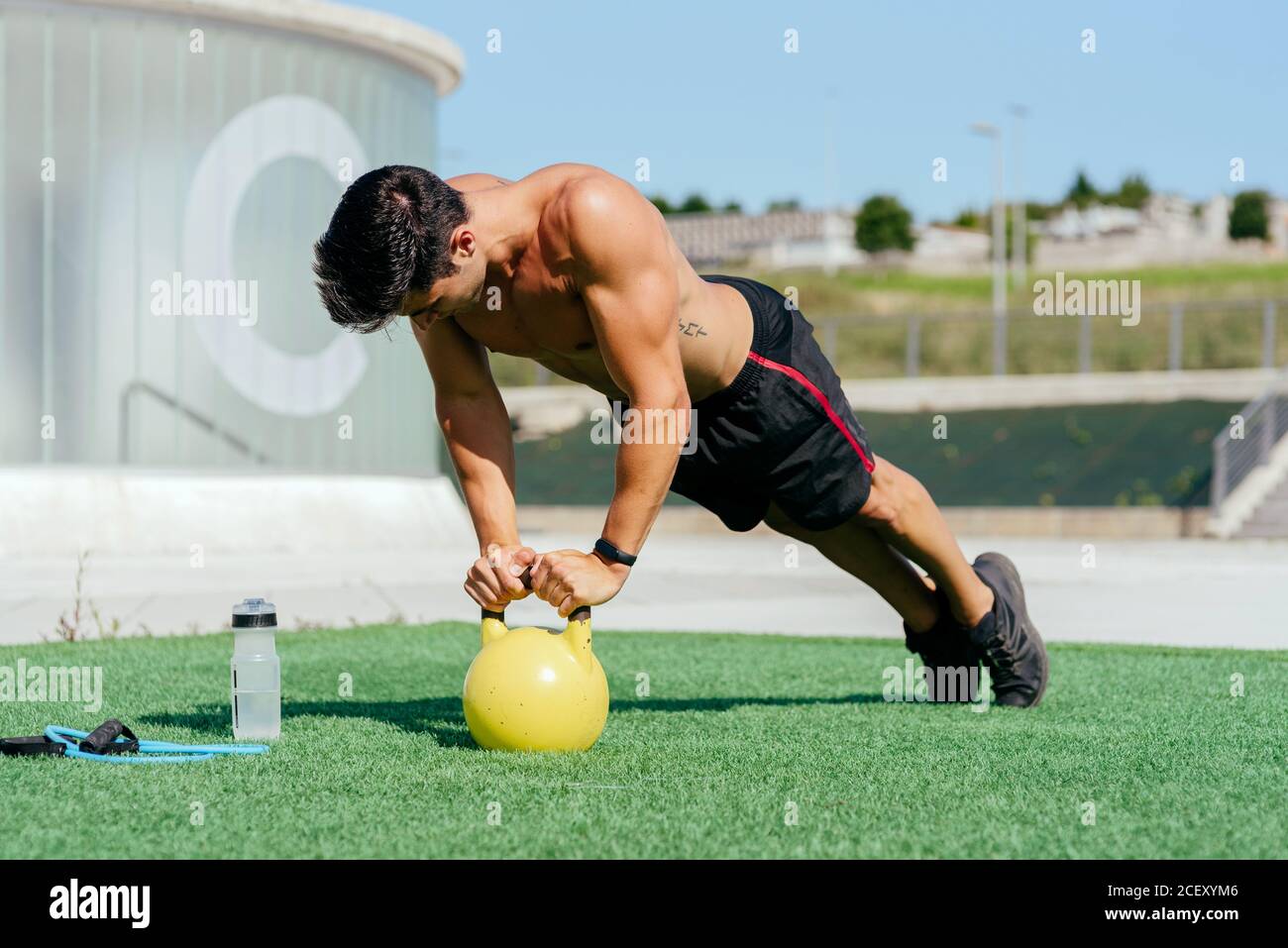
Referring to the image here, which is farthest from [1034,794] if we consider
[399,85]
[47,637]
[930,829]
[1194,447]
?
[1194,447]

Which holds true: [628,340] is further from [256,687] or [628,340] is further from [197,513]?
[197,513]

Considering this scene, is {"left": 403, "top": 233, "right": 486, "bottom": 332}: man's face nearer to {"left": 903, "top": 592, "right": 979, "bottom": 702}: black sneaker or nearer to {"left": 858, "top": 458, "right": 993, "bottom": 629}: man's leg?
{"left": 858, "top": 458, "right": 993, "bottom": 629}: man's leg

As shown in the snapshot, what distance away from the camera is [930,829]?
353 centimetres

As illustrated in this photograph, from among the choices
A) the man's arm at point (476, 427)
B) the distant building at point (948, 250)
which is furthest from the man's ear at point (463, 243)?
the distant building at point (948, 250)

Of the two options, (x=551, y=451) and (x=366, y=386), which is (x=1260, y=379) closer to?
(x=551, y=451)

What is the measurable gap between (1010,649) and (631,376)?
2.23 meters

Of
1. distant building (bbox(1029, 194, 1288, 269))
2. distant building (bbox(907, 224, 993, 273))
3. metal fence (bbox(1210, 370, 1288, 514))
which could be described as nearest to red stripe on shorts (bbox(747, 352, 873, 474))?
metal fence (bbox(1210, 370, 1288, 514))

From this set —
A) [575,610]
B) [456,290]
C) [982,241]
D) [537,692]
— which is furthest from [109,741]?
[982,241]

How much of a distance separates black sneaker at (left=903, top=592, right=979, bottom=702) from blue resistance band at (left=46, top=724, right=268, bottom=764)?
2.55 m

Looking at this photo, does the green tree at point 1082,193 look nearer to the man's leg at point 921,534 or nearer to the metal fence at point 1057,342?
the metal fence at point 1057,342

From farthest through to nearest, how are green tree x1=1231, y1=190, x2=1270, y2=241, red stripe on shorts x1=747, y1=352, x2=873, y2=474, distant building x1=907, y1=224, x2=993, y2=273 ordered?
green tree x1=1231, y1=190, x2=1270, y2=241 → distant building x1=907, y1=224, x2=993, y2=273 → red stripe on shorts x1=747, y1=352, x2=873, y2=474

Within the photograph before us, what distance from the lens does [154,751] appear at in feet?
14.6

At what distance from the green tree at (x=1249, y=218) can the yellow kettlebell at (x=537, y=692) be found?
→ 80949 mm

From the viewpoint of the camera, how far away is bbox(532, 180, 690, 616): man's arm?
4.01 metres
